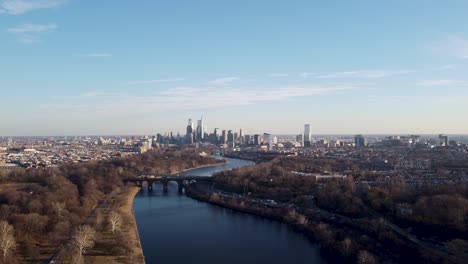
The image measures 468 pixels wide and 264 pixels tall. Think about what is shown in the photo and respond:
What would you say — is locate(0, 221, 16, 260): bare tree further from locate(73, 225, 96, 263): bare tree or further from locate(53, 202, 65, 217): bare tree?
locate(53, 202, 65, 217): bare tree

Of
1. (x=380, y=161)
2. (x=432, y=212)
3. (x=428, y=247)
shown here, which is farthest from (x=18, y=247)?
(x=380, y=161)

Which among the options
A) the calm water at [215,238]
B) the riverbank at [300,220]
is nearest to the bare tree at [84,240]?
the calm water at [215,238]

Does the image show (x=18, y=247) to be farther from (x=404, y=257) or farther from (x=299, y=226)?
(x=404, y=257)

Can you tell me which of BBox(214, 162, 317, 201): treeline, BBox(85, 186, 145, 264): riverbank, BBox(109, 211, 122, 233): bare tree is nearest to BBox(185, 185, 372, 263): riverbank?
BBox(214, 162, 317, 201): treeline

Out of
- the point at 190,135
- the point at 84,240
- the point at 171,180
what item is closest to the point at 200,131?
the point at 190,135

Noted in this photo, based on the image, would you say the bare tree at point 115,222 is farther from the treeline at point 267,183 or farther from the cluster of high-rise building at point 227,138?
the cluster of high-rise building at point 227,138
